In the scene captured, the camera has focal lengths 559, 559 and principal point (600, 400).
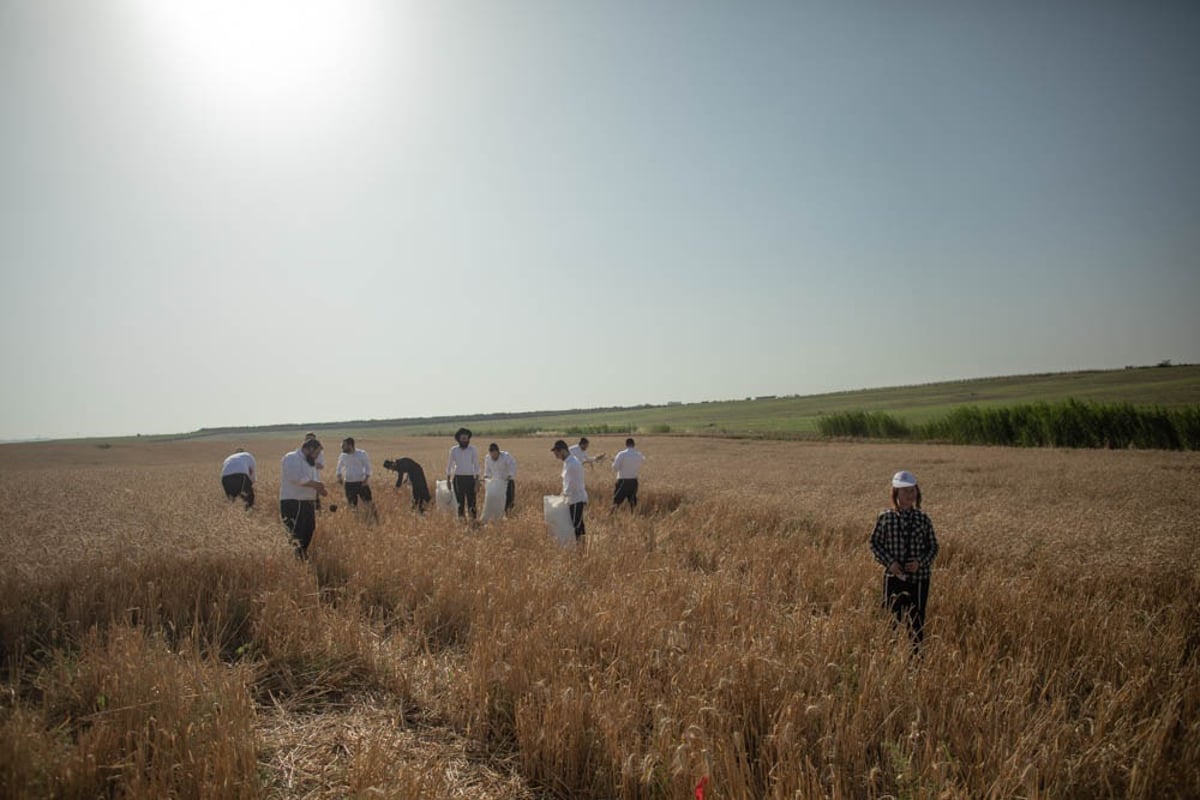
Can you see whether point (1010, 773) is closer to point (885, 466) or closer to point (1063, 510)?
point (1063, 510)

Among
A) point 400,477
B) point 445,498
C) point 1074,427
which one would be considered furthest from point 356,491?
point 1074,427

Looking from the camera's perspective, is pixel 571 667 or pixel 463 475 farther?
pixel 463 475

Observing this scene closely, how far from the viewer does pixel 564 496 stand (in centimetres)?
993

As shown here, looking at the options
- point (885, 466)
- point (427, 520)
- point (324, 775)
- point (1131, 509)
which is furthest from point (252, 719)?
point (885, 466)

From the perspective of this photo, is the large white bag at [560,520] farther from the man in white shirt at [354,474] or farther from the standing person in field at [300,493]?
the man in white shirt at [354,474]

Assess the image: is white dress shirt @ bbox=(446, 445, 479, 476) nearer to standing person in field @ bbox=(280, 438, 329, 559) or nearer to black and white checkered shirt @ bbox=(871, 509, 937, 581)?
standing person in field @ bbox=(280, 438, 329, 559)

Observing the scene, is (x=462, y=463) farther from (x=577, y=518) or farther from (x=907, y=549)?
(x=907, y=549)

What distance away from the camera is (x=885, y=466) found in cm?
2384

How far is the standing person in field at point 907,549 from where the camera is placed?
5.41m

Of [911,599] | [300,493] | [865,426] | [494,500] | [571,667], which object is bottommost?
[865,426]

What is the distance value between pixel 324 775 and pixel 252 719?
61 centimetres

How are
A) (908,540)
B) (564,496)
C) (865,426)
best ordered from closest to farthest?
(908,540) < (564,496) < (865,426)

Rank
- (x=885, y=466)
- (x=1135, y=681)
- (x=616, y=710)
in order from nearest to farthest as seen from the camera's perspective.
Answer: (x=616, y=710)
(x=1135, y=681)
(x=885, y=466)

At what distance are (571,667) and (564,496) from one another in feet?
18.9
